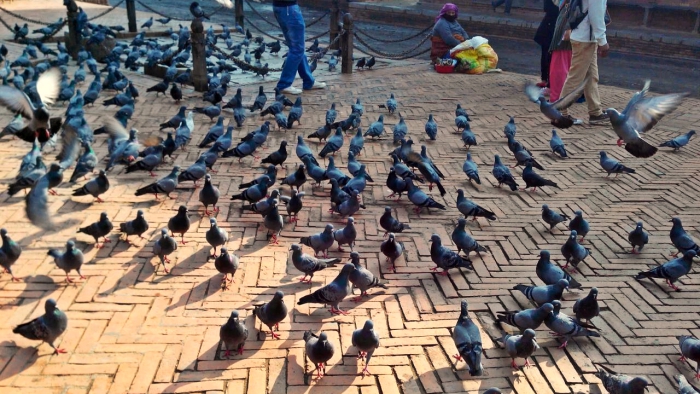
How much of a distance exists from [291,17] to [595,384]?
786 centimetres

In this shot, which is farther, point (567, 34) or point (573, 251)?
point (567, 34)

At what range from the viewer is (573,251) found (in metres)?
4.98

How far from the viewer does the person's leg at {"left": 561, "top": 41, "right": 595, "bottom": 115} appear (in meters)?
8.83

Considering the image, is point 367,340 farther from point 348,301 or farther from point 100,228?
point 100,228

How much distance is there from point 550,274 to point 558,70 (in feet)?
19.9

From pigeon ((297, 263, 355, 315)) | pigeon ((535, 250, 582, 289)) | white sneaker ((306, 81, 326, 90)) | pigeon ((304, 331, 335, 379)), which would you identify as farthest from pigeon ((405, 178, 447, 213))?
white sneaker ((306, 81, 326, 90))

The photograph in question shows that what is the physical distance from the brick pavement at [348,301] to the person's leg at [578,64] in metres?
1.96

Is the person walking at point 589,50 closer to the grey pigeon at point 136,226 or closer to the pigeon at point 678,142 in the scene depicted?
the pigeon at point 678,142

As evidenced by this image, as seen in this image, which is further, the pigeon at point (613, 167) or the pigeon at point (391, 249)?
the pigeon at point (613, 167)

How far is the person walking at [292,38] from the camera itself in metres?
9.88

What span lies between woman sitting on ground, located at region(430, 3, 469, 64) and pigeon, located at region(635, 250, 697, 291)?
8.84 metres

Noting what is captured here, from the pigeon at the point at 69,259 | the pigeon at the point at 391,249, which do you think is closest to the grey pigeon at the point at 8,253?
the pigeon at the point at 69,259

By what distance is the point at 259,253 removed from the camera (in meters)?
5.20

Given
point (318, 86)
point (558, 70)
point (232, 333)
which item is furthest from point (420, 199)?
point (318, 86)
